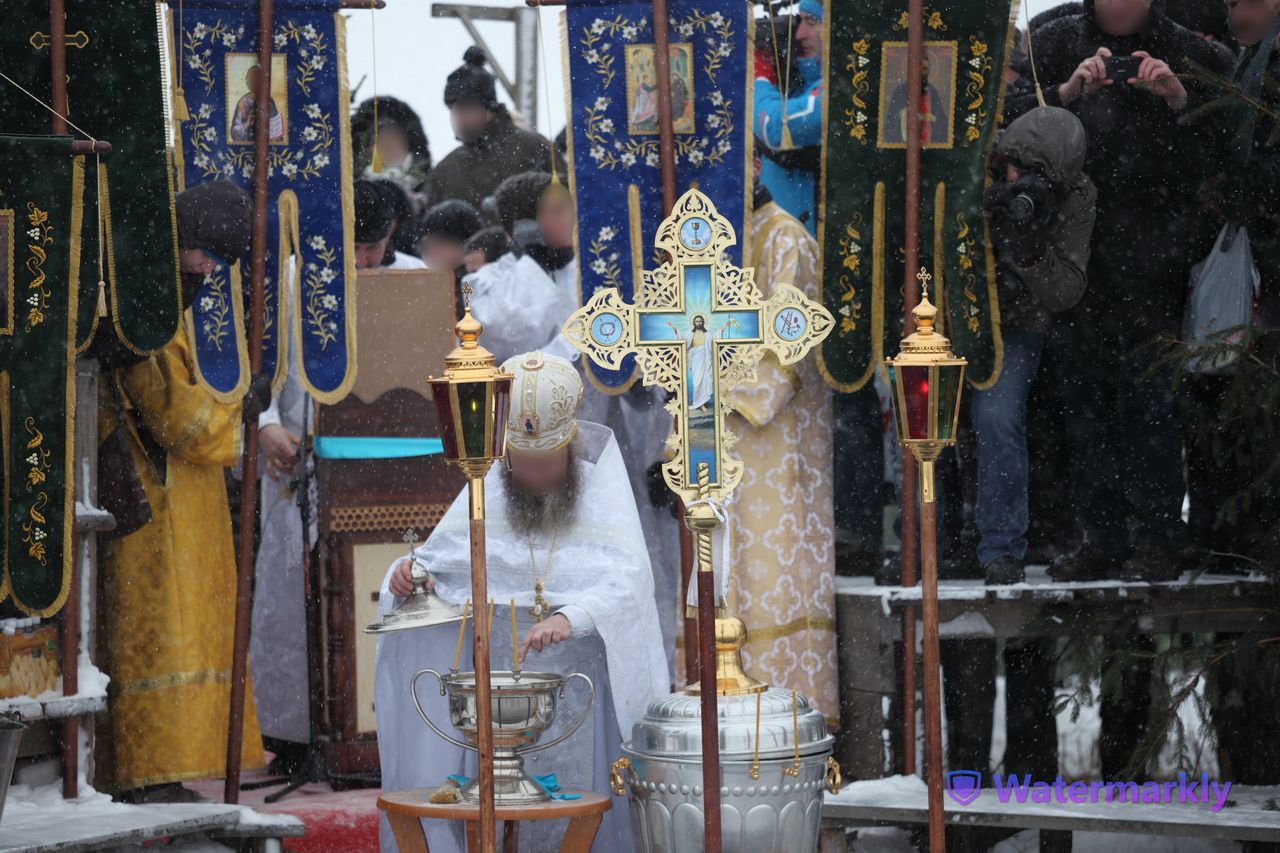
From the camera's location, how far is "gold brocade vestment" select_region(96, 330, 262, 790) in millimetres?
7023

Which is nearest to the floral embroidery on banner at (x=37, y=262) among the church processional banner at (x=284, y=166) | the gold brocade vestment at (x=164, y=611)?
the gold brocade vestment at (x=164, y=611)

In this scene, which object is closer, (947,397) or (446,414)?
(446,414)

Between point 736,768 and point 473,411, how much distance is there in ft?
3.85

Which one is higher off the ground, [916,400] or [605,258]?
[605,258]

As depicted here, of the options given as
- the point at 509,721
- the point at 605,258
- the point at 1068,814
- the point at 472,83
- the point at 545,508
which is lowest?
the point at 1068,814

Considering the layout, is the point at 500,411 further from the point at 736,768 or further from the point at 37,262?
the point at 37,262

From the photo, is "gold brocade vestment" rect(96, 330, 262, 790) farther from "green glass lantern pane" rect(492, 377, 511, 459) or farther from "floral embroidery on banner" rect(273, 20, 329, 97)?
"green glass lantern pane" rect(492, 377, 511, 459)

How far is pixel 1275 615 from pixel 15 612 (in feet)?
13.2

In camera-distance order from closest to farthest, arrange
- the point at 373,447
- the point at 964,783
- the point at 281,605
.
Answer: the point at 964,783 → the point at 373,447 → the point at 281,605

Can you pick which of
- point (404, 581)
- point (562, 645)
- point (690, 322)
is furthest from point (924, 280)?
point (404, 581)

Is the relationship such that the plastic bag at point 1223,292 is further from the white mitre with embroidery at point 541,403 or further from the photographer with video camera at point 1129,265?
the white mitre with embroidery at point 541,403

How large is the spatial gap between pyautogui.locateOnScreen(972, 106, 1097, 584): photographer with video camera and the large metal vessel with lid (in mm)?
1851

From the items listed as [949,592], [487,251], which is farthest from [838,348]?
[487,251]

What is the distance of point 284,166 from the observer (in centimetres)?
723
